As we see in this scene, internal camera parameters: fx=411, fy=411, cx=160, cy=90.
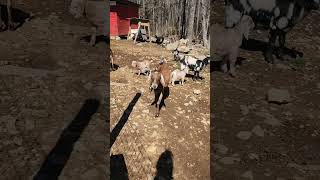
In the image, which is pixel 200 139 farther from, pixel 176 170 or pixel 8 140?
pixel 8 140

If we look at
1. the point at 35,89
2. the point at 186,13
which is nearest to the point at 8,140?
the point at 35,89

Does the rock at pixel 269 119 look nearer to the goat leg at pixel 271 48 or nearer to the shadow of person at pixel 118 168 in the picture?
the goat leg at pixel 271 48

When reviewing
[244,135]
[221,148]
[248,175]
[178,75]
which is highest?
[178,75]

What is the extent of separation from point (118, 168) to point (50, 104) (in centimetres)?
277


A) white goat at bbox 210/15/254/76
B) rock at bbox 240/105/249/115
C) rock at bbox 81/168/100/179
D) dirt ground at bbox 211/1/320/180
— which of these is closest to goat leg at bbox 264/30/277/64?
dirt ground at bbox 211/1/320/180

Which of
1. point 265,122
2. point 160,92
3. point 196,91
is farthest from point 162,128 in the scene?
point 265,122

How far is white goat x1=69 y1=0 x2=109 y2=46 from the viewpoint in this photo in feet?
56.0

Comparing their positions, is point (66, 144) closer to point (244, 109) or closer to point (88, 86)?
point (88, 86)

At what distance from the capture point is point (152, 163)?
884cm

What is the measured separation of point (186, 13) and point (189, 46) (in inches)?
114

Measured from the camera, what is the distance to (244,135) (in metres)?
9.99

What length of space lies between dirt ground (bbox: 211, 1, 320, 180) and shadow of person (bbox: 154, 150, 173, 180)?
Answer: 94cm

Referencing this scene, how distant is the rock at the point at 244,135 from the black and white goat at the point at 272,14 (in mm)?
6157

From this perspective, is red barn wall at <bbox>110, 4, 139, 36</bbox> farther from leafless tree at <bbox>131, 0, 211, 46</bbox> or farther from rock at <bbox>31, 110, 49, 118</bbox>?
rock at <bbox>31, 110, 49, 118</bbox>
